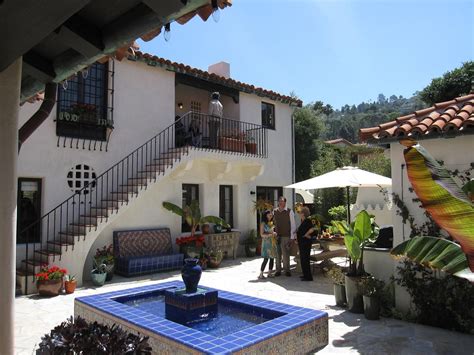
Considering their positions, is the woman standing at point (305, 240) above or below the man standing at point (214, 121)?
A: below

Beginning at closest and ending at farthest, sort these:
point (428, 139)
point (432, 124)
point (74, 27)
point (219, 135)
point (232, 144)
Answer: point (74, 27)
point (432, 124)
point (428, 139)
point (219, 135)
point (232, 144)

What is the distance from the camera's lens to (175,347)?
4.27 metres

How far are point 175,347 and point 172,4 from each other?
3.58 metres

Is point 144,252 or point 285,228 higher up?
point 285,228

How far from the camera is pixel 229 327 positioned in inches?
214

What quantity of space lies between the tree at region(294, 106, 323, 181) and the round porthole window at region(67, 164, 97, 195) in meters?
16.5

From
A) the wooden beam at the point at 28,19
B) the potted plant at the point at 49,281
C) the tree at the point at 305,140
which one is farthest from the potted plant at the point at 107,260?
the tree at the point at 305,140

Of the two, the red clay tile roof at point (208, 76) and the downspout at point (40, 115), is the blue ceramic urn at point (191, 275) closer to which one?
the downspout at point (40, 115)

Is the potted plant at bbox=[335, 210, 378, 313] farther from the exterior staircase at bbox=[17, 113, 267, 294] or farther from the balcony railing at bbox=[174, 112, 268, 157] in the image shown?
the balcony railing at bbox=[174, 112, 268, 157]

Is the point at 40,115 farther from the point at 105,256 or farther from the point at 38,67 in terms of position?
the point at 105,256

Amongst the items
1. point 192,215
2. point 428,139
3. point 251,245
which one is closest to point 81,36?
point 428,139

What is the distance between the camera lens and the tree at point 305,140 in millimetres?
25281

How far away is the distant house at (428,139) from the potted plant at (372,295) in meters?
0.46

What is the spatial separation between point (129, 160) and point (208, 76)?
14.3ft
